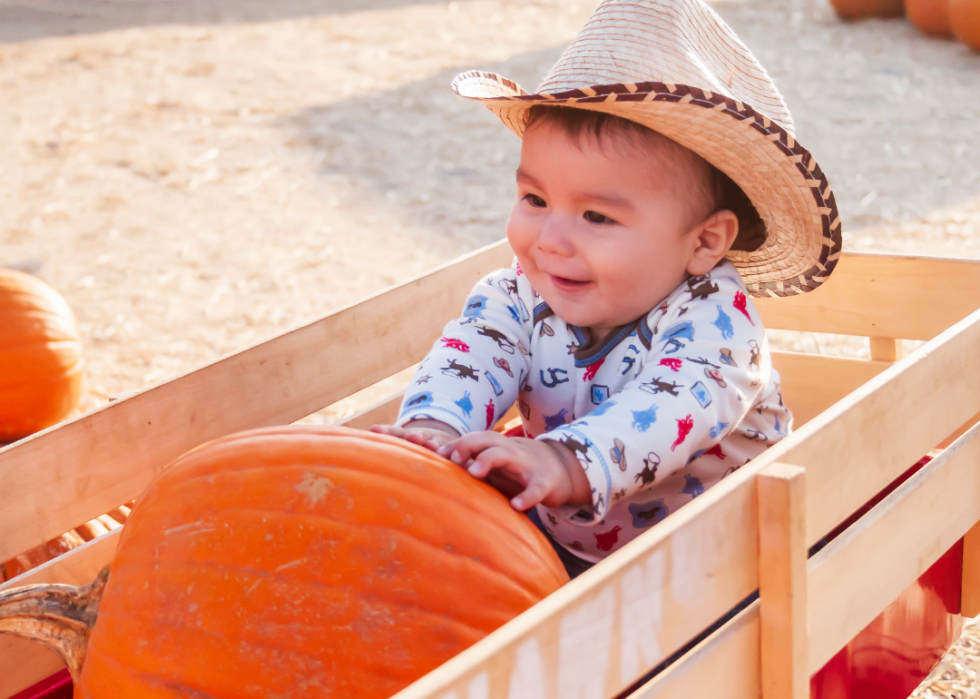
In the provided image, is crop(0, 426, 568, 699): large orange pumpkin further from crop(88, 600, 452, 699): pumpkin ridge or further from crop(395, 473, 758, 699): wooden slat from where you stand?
crop(395, 473, 758, 699): wooden slat

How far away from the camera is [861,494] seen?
1.26 m

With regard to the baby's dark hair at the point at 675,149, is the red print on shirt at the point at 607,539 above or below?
below

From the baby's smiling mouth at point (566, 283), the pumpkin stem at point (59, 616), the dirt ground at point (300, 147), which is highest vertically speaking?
the baby's smiling mouth at point (566, 283)

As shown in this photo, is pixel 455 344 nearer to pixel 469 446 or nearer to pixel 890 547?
pixel 469 446

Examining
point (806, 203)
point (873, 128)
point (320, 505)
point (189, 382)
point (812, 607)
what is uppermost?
point (806, 203)

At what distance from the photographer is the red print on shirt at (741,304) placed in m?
1.41

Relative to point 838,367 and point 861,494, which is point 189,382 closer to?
point 861,494

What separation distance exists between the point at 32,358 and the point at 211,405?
955mm

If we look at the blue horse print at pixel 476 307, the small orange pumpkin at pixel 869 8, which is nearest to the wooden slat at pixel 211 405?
the blue horse print at pixel 476 307

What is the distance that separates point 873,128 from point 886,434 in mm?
4522

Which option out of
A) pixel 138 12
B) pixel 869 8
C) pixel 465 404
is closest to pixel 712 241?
pixel 465 404

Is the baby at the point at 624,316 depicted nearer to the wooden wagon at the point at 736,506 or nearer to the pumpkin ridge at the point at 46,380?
the wooden wagon at the point at 736,506

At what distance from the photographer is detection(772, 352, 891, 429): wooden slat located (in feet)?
7.38

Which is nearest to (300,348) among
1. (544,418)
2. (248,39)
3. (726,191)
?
(544,418)
